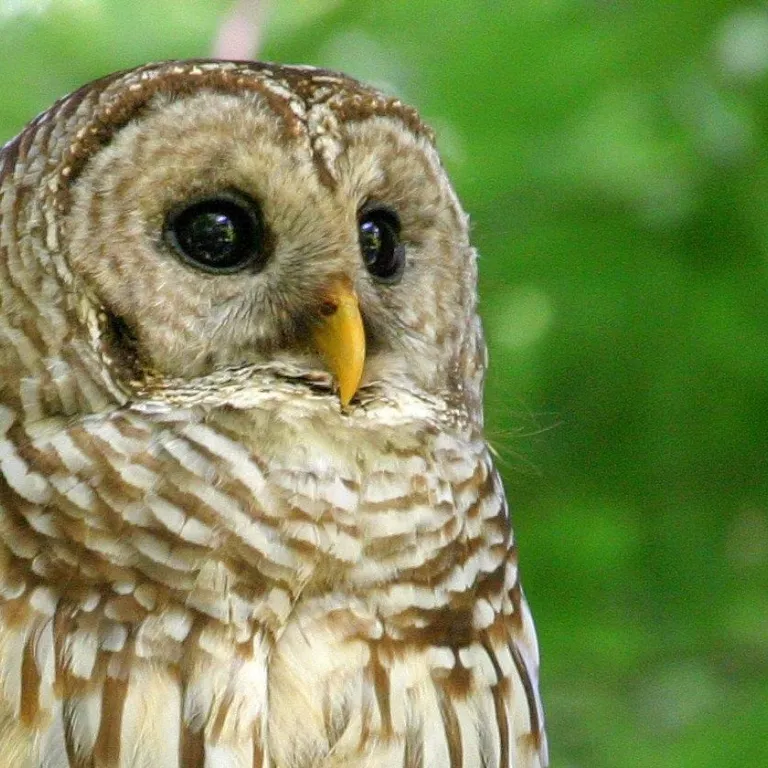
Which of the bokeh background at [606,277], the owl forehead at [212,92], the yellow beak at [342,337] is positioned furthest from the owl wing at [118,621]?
the bokeh background at [606,277]

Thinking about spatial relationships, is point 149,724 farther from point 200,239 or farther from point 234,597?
point 200,239

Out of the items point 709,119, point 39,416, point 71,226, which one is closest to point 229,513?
point 39,416

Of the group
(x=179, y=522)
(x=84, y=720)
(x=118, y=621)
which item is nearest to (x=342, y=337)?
(x=179, y=522)

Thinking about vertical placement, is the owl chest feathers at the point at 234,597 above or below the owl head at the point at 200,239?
below

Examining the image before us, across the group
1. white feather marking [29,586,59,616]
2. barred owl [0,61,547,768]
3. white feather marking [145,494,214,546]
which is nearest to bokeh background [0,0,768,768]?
barred owl [0,61,547,768]

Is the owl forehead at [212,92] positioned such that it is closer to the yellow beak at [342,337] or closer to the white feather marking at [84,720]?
the yellow beak at [342,337]

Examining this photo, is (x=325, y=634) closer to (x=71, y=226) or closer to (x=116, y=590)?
(x=116, y=590)
